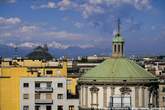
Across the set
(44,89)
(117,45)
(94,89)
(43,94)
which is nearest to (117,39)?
(117,45)

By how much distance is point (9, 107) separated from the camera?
67188 millimetres

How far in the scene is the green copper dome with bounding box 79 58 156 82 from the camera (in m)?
71.2

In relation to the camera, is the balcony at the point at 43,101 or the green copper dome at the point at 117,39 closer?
the balcony at the point at 43,101

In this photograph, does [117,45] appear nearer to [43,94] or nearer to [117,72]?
[117,72]

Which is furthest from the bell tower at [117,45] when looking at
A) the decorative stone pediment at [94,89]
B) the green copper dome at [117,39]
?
the decorative stone pediment at [94,89]

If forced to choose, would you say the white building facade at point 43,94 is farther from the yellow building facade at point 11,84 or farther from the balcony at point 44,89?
the yellow building facade at point 11,84

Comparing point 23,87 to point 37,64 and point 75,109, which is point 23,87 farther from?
point 37,64

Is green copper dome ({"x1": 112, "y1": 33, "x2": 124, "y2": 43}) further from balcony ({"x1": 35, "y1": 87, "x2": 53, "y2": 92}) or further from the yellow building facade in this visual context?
balcony ({"x1": 35, "y1": 87, "x2": 53, "y2": 92})

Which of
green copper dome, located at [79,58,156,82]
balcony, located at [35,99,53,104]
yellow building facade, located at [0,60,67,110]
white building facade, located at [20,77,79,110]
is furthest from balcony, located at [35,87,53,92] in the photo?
green copper dome, located at [79,58,156,82]

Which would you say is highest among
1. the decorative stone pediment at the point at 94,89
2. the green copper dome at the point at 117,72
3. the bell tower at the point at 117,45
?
the bell tower at the point at 117,45

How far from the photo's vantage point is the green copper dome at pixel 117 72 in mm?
71188

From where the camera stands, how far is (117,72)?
7212 cm

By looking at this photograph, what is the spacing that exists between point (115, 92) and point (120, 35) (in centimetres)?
927

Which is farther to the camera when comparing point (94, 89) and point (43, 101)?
point (94, 89)
